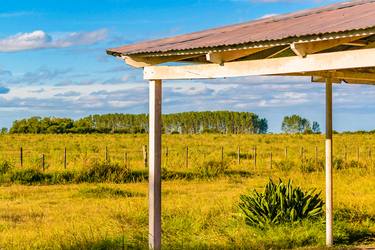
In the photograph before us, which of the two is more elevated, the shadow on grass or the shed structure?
the shed structure

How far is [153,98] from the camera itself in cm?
946

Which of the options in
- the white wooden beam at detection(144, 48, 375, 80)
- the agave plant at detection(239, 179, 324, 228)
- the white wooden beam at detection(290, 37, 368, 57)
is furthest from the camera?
the agave plant at detection(239, 179, 324, 228)

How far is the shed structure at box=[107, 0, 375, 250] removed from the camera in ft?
24.1

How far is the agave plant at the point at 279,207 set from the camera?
12.4m

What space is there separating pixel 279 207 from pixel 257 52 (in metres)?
4.11

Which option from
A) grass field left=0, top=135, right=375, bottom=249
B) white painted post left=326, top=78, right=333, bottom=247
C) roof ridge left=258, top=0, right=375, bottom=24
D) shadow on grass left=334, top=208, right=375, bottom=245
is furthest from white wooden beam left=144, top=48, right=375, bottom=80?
shadow on grass left=334, top=208, right=375, bottom=245

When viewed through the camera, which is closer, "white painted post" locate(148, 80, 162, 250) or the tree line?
"white painted post" locate(148, 80, 162, 250)

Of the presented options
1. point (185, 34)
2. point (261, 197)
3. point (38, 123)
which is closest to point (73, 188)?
point (261, 197)

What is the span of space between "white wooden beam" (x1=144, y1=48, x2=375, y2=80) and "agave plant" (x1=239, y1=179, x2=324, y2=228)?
3.94 meters

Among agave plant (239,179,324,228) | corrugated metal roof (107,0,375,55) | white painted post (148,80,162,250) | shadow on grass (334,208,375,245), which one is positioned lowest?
shadow on grass (334,208,375,245)

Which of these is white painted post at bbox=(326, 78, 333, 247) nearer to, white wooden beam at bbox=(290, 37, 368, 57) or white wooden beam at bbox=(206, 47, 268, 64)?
white wooden beam at bbox=(206, 47, 268, 64)

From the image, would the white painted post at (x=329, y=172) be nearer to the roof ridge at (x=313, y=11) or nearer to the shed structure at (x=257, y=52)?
the shed structure at (x=257, y=52)

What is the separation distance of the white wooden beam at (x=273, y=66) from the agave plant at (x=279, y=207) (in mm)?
3940

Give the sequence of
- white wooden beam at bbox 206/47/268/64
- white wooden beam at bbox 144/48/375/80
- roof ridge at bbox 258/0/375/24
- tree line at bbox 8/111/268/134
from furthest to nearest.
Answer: tree line at bbox 8/111/268/134, roof ridge at bbox 258/0/375/24, white wooden beam at bbox 206/47/268/64, white wooden beam at bbox 144/48/375/80
